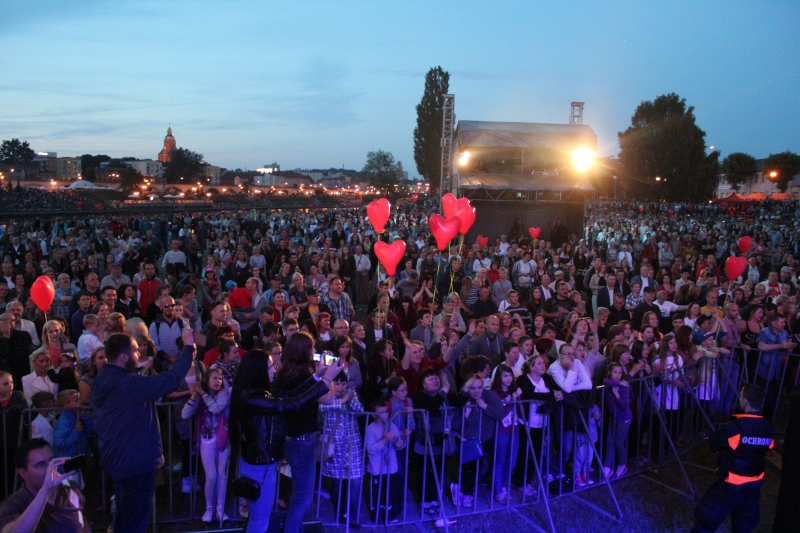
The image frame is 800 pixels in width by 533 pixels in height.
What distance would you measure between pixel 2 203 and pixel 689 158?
49.1m

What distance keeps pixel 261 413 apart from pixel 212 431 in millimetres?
1133

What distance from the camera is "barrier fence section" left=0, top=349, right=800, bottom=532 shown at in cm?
446

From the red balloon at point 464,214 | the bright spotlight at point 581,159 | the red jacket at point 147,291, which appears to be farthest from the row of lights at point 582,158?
the red jacket at point 147,291

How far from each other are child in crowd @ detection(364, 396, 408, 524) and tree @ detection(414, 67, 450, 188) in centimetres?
4905

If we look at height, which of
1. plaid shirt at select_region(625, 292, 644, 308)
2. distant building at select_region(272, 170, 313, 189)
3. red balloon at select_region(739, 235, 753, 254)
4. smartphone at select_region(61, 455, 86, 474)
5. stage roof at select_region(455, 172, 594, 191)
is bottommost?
smartphone at select_region(61, 455, 86, 474)

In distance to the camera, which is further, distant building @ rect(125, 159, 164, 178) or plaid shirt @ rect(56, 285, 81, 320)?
distant building @ rect(125, 159, 164, 178)

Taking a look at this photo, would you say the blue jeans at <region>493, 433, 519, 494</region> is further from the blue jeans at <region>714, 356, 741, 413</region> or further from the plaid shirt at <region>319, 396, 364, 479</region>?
A: the blue jeans at <region>714, 356, 741, 413</region>

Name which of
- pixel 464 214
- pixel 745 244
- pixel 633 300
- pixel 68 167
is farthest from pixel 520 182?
pixel 68 167

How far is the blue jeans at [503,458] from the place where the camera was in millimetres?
4871

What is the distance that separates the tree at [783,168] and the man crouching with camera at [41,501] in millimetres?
71822

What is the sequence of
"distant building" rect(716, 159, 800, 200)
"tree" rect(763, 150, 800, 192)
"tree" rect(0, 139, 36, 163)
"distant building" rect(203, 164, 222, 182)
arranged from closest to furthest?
"tree" rect(763, 150, 800, 192), "distant building" rect(716, 159, 800, 200), "tree" rect(0, 139, 36, 163), "distant building" rect(203, 164, 222, 182)

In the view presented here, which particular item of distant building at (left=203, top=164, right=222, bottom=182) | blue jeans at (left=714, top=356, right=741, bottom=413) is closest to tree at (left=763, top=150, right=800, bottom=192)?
blue jeans at (left=714, top=356, right=741, bottom=413)

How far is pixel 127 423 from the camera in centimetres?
333

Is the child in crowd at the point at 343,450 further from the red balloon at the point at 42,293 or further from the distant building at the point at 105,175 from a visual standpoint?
the distant building at the point at 105,175
